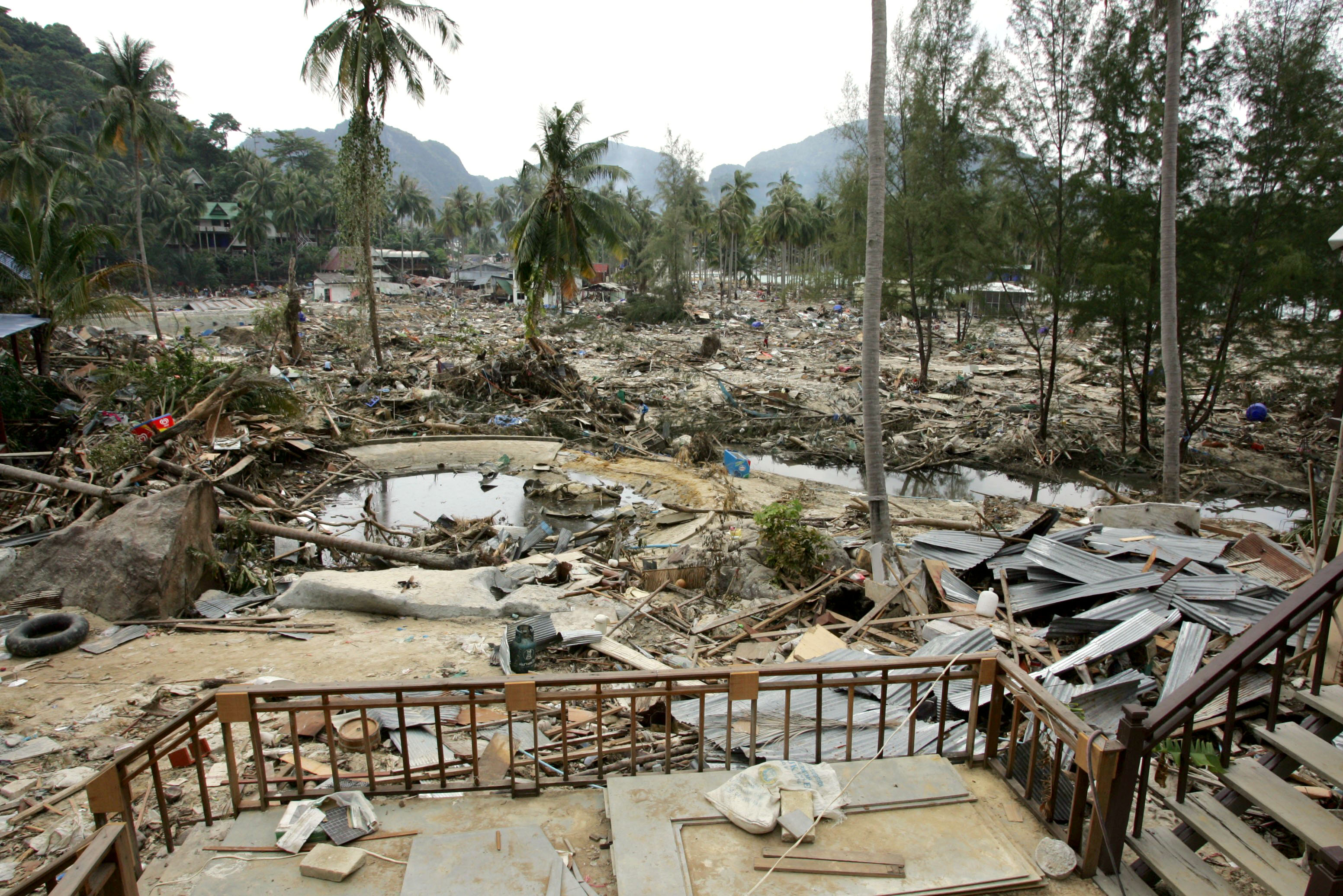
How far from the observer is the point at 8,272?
12.9 meters

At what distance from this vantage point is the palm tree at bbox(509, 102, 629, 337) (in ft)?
65.4

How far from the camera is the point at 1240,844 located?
10.6 ft

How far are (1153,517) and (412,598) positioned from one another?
862 cm

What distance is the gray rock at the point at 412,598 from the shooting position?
7492 millimetres

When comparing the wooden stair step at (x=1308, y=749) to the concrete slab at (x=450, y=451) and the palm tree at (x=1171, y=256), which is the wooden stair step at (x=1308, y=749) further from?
the concrete slab at (x=450, y=451)

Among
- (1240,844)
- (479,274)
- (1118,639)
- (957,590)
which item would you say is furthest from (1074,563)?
(479,274)

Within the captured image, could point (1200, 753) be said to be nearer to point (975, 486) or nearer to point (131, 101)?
point (975, 486)

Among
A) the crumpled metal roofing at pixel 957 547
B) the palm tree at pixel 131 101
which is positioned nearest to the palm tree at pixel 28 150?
the palm tree at pixel 131 101

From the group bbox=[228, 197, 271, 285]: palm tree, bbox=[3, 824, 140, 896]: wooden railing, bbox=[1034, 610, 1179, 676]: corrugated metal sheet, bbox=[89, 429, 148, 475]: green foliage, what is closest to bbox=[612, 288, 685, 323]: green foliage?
bbox=[89, 429, 148, 475]: green foliage

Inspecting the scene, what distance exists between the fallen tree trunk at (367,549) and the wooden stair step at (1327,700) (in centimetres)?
784

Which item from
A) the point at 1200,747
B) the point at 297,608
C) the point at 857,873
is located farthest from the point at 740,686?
the point at 297,608

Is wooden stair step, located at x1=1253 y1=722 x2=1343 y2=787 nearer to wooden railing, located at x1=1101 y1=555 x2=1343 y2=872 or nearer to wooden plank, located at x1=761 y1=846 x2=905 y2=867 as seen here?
wooden railing, located at x1=1101 y1=555 x2=1343 y2=872

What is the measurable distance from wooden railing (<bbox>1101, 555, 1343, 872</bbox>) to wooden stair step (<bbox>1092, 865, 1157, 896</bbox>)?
1.9 inches

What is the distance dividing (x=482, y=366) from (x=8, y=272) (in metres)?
9.92
